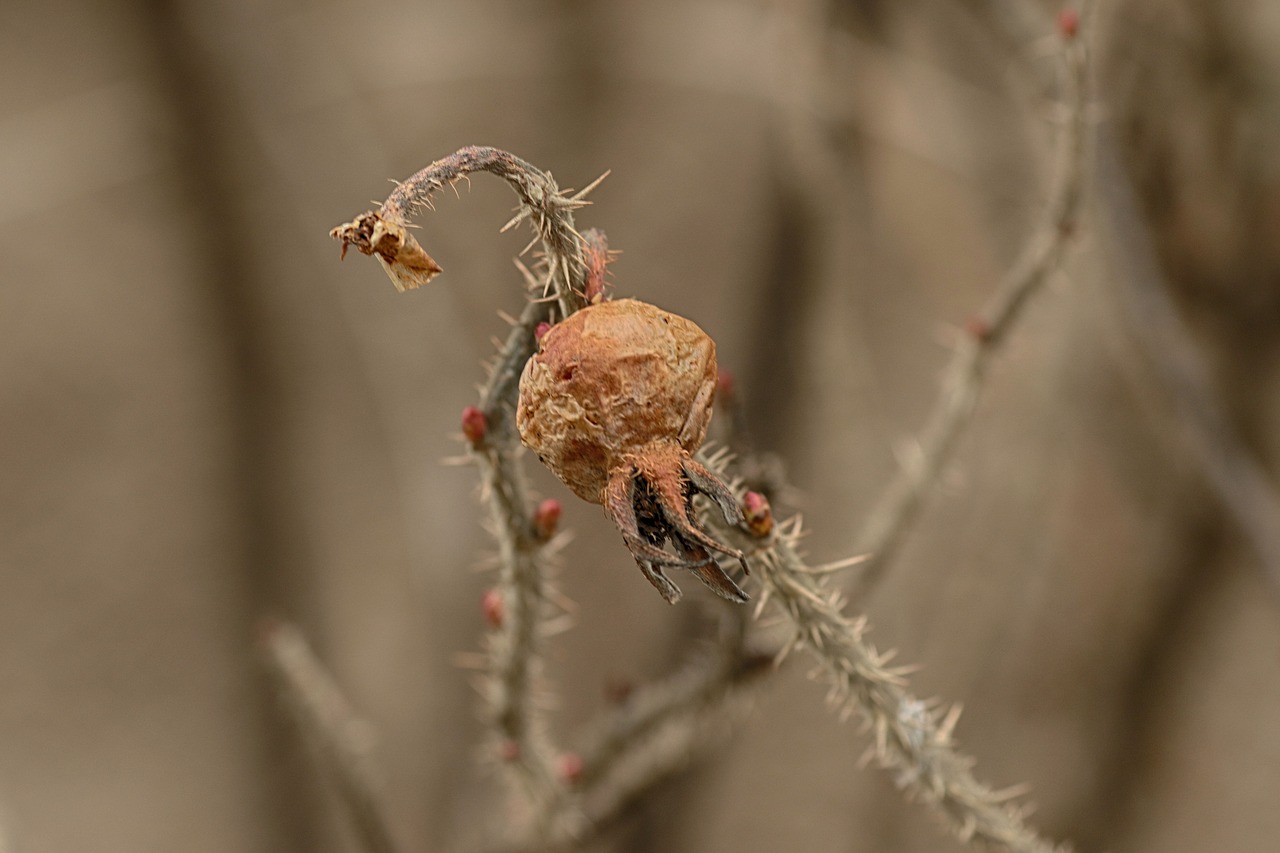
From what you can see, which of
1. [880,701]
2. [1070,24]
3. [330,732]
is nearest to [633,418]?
[880,701]

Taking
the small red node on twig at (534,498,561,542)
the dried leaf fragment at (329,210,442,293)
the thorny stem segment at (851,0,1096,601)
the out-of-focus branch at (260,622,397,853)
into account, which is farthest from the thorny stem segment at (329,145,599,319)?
the out-of-focus branch at (260,622,397,853)

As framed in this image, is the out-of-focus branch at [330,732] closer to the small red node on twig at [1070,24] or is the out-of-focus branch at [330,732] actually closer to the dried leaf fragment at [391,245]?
the dried leaf fragment at [391,245]

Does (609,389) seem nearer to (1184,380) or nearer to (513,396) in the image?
(513,396)

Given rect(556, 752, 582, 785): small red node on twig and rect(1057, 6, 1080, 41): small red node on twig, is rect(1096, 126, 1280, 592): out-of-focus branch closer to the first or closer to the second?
rect(1057, 6, 1080, 41): small red node on twig

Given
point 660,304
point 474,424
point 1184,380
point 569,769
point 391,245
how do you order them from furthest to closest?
point 660,304, point 1184,380, point 569,769, point 474,424, point 391,245

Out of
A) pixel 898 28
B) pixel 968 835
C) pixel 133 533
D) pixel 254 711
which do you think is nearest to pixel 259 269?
pixel 133 533
